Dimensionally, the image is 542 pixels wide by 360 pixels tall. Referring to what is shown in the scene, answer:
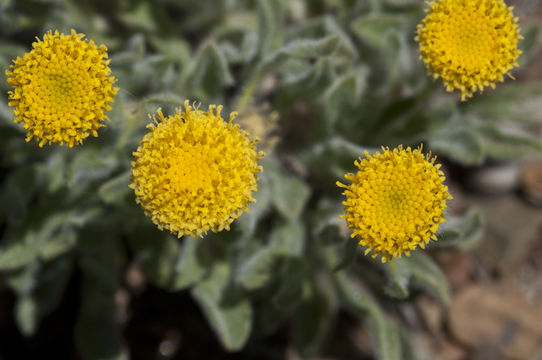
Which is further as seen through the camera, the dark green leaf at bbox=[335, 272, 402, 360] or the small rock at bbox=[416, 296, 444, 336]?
the small rock at bbox=[416, 296, 444, 336]

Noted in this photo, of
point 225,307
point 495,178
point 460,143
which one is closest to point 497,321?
point 495,178

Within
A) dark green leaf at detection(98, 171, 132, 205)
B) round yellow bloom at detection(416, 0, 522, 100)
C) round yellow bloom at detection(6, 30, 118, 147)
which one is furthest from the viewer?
dark green leaf at detection(98, 171, 132, 205)

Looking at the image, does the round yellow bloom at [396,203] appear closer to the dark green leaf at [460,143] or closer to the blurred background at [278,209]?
→ the blurred background at [278,209]

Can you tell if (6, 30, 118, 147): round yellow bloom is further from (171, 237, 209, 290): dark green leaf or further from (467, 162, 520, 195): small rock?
(467, 162, 520, 195): small rock

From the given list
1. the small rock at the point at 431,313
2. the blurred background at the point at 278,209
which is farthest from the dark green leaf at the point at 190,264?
the small rock at the point at 431,313

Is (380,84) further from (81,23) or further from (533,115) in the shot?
(81,23)

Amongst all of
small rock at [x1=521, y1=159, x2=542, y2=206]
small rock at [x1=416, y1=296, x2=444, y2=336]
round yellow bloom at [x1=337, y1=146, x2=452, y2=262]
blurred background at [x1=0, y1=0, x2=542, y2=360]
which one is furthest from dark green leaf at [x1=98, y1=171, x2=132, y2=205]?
small rock at [x1=521, y1=159, x2=542, y2=206]

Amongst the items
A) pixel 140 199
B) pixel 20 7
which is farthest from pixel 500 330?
pixel 20 7

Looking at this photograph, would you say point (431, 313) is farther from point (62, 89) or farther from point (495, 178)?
point (62, 89)
